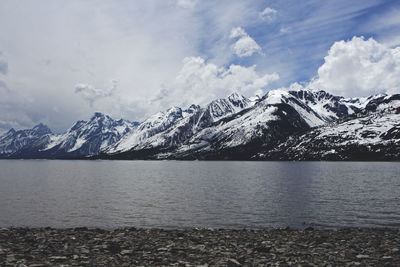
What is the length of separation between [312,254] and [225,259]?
23.9 ft

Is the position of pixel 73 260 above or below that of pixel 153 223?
above

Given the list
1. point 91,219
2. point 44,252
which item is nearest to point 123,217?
point 91,219

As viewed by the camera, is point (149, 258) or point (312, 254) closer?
point (149, 258)

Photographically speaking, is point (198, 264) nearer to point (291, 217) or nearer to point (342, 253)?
point (342, 253)

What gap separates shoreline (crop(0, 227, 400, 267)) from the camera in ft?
72.1

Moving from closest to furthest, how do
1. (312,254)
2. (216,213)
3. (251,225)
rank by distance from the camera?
(312,254)
(251,225)
(216,213)

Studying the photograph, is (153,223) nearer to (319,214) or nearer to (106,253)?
(106,253)

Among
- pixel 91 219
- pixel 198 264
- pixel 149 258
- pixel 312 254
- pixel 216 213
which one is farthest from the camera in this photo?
pixel 216 213

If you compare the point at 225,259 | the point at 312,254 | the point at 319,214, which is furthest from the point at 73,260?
the point at 319,214

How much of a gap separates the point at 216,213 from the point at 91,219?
2055 centimetres

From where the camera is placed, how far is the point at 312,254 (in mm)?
24719

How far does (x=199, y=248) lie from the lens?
27.1 m

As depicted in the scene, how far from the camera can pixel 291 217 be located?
50.1 m

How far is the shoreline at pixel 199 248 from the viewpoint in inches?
866
